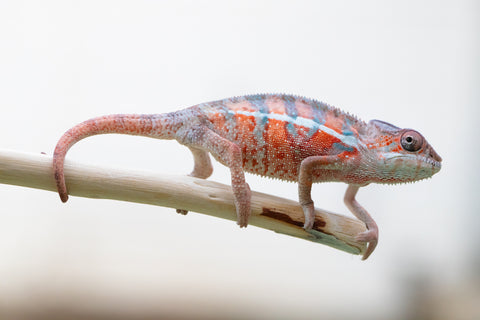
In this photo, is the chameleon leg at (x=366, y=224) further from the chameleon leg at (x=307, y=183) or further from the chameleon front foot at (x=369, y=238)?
the chameleon leg at (x=307, y=183)

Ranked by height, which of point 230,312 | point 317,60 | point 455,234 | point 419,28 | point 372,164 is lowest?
point 230,312

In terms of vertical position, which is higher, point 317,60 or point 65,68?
point 317,60

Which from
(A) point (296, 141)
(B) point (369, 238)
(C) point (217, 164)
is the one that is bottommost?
(B) point (369, 238)

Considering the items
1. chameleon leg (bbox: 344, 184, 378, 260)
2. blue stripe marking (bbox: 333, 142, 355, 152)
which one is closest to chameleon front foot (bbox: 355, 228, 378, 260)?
chameleon leg (bbox: 344, 184, 378, 260)

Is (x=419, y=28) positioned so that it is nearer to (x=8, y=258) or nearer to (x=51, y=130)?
(x=51, y=130)

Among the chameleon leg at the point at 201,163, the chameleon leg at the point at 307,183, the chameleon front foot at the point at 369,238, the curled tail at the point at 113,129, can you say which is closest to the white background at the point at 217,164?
the chameleon leg at the point at 201,163

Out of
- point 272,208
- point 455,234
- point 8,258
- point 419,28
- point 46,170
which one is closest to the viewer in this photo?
point 46,170

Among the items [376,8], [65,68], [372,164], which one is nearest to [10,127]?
[65,68]

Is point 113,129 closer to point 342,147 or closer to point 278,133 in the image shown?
point 278,133

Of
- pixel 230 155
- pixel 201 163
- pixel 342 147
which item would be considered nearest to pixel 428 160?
pixel 342 147
